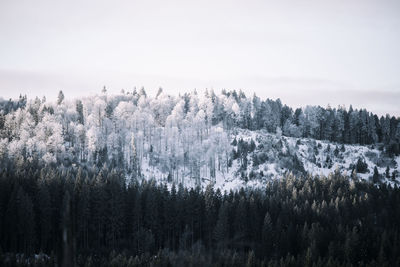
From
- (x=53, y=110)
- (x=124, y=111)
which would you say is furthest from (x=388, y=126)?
(x=53, y=110)

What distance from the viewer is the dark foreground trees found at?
2510 inches

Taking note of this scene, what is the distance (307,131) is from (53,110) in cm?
12450

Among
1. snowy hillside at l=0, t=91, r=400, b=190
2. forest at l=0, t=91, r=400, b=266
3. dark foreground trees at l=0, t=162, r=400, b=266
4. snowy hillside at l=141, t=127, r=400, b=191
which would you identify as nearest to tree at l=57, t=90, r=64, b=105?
forest at l=0, t=91, r=400, b=266

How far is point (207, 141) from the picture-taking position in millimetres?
136500

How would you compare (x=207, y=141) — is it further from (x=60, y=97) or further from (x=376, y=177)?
(x=60, y=97)

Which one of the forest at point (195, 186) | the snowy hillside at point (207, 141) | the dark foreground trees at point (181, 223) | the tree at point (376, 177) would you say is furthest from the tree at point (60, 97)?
the tree at point (376, 177)

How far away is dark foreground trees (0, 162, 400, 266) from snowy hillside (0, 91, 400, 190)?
28600 millimetres

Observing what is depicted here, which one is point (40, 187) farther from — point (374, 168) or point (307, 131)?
point (307, 131)

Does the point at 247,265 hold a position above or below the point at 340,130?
below

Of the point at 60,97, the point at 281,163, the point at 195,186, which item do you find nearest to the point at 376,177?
the point at 281,163

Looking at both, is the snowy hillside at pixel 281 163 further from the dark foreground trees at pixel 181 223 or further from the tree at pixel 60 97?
the tree at pixel 60 97

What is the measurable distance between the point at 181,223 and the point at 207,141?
58478 millimetres

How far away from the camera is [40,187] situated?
→ 69.3 m

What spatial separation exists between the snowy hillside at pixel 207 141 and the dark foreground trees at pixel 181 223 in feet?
93.8
